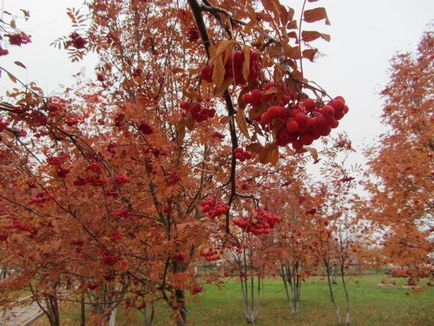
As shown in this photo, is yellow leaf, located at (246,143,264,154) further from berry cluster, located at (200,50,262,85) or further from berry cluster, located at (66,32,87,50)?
berry cluster, located at (66,32,87,50)

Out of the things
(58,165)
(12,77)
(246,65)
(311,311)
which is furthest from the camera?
(311,311)

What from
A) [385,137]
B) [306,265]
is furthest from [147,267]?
[306,265]

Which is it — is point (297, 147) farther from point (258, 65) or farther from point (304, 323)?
point (304, 323)

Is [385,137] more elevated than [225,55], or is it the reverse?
[385,137]

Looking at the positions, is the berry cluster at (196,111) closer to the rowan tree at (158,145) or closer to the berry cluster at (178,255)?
the rowan tree at (158,145)

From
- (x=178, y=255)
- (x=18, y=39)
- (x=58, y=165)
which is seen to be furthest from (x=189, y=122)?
(x=18, y=39)

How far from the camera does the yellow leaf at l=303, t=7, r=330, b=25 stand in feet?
3.30

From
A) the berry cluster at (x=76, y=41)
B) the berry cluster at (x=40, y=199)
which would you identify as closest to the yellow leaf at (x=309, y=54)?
the berry cluster at (x=40, y=199)

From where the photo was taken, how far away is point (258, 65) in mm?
1186

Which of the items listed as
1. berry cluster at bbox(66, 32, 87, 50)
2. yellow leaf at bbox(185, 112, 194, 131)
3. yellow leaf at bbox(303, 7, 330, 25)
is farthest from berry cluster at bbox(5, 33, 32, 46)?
yellow leaf at bbox(303, 7, 330, 25)

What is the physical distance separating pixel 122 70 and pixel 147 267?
110 inches

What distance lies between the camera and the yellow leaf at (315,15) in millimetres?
1005

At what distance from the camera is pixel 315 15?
1.01m

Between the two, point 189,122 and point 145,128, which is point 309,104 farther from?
point 145,128
